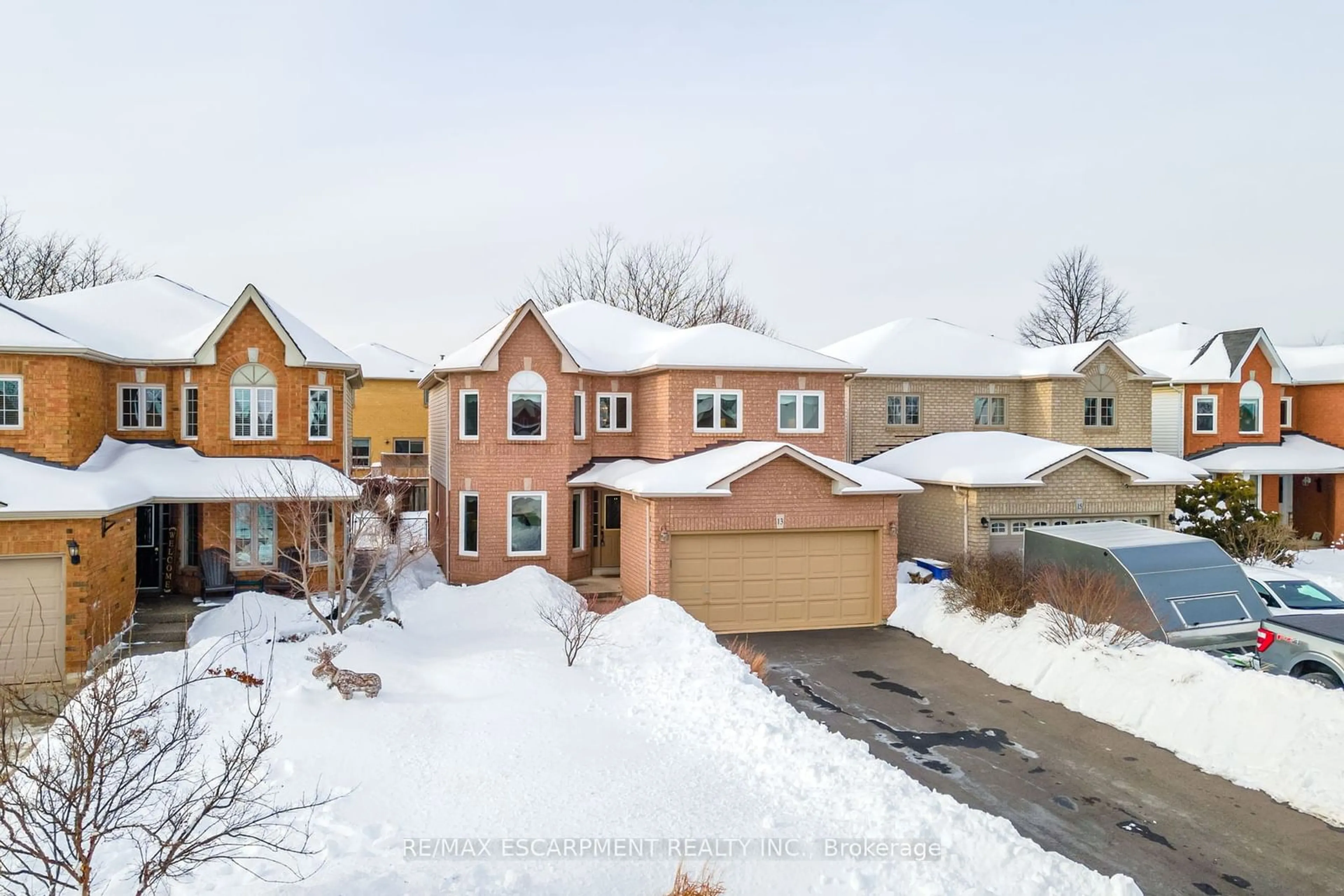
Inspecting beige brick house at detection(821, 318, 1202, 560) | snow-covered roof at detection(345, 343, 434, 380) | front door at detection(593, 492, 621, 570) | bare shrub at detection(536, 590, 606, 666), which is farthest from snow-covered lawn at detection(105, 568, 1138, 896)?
snow-covered roof at detection(345, 343, 434, 380)

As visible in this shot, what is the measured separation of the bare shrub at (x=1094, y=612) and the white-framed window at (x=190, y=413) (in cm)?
1942

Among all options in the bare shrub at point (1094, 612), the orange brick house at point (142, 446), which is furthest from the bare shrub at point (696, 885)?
the orange brick house at point (142, 446)

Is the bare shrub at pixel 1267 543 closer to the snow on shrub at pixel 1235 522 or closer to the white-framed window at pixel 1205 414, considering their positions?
the snow on shrub at pixel 1235 522

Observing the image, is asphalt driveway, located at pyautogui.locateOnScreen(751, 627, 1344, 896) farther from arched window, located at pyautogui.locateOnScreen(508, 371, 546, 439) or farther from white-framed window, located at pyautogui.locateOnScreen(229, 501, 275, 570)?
white-framed window, located at pyautogui.locateOnScreen(229, 501, 275, 570)

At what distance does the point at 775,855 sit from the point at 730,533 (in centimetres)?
1088

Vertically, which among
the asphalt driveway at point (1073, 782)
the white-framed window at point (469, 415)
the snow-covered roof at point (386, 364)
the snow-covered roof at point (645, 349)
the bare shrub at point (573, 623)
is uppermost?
the snow-covered roof at point (386, 364)

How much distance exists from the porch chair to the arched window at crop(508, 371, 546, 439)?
287 inches

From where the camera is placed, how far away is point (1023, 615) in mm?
15852

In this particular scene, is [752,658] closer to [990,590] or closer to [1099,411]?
[990,590]

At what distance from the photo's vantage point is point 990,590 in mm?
16406

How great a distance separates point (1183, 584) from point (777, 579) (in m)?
7.90

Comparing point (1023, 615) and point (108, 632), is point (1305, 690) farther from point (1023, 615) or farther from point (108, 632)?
point (108, 632)

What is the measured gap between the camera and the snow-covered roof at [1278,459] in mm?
27047

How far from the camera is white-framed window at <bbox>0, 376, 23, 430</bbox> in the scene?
15734 millimetres
